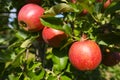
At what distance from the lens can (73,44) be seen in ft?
4.17

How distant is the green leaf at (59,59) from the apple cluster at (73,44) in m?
0.05

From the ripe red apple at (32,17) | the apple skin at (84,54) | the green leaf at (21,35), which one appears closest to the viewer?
the apple skin at (84,54)

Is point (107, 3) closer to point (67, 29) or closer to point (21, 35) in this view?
point (67, 29)

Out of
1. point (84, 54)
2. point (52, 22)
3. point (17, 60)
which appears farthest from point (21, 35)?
point (84, 54)

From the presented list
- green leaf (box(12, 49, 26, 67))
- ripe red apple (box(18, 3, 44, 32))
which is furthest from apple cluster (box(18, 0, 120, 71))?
green leaf (box(12, 49, 26, 67))

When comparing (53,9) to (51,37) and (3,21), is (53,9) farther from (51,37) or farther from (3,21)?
(3,21)

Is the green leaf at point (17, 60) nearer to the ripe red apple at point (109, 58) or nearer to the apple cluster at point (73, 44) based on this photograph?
the apple cluster at point (73, 44)

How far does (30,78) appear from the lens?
4.71 feet

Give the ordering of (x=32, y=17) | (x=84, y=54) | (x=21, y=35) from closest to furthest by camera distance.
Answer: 1. (x=84, y=54)
2. (x=32, y=17)
3. (x=21, y=35)

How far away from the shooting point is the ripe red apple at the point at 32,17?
138cm

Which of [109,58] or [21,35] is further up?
[21,35]

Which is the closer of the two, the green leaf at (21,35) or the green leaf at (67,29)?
the green leaf at (67,29)

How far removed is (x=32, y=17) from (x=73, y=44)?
239 millimetres

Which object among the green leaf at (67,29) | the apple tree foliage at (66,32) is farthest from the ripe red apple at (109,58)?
the green leaf at (67,29)
